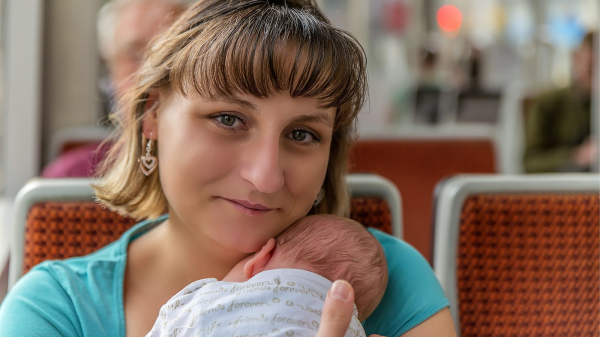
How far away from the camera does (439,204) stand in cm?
130

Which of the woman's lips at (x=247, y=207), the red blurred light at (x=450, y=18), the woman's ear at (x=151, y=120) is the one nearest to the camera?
the woman's lips at (x=247, y=207)

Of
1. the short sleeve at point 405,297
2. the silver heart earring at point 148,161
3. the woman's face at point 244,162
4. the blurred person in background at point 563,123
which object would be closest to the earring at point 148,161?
the silver heart earring at point 148,161

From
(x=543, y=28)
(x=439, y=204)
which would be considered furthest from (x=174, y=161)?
(x=543, y=28)

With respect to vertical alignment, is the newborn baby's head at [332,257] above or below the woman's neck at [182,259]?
above

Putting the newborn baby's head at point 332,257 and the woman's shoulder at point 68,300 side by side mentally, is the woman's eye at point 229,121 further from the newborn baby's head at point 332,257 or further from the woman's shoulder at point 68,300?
the woman's shoulder at point 68,300

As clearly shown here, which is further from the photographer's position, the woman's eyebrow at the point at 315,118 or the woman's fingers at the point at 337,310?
the woman's eyebrow at the point at 315,118

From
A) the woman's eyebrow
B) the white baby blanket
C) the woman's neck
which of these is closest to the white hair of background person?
the woman's neck

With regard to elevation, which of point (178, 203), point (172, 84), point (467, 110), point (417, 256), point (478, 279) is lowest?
point (467, 110)

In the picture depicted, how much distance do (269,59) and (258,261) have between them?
0.98ft

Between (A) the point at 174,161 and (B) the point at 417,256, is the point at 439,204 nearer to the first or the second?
(B) the point at 417,256

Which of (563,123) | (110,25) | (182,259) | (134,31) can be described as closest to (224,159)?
(182,259)

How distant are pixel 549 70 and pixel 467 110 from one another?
416cm

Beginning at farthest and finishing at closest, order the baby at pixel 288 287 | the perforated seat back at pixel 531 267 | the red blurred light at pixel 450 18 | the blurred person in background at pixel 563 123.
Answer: the red blurred light at pixel 450 18 < the blurred person in background at pixel 563 123 < the perforated seat back at pixel 531 267 < the baby at pixel 288 287

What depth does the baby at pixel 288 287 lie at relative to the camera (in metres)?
0.79
